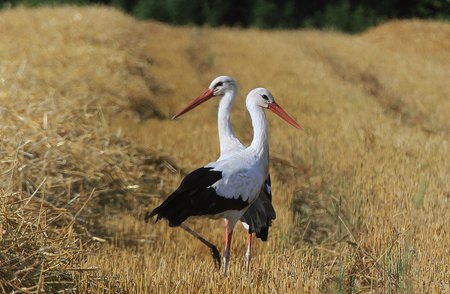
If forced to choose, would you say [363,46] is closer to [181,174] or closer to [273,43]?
[273,43]

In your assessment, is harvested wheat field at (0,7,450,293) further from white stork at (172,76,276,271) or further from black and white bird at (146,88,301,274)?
black and white bird at (146,88,301,274)

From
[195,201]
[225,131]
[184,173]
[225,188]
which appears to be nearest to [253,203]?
[225,131]

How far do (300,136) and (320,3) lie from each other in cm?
2767

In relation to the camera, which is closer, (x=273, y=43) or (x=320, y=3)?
(x=273, y=43)

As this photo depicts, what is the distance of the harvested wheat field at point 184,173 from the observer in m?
3.95

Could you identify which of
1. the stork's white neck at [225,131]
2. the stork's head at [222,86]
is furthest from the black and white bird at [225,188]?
the stork's head at [222,86]

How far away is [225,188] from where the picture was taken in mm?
4391

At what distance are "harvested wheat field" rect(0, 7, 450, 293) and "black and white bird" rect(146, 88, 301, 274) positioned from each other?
1.12 feet

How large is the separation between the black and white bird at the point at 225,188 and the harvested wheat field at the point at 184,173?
34 cm

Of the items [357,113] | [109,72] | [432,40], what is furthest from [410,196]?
[432,40]

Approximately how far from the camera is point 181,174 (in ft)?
24.8

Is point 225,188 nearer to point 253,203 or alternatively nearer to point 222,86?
point 253,203

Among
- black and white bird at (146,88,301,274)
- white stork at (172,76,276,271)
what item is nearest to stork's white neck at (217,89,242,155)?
white stork at (172,76,276,271)

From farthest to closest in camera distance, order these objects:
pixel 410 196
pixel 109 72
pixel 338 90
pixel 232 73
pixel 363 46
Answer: pixel 363 46 < pixel 232 73 < pixel 338 90 < pixel 109 72 < pixel 410 196
